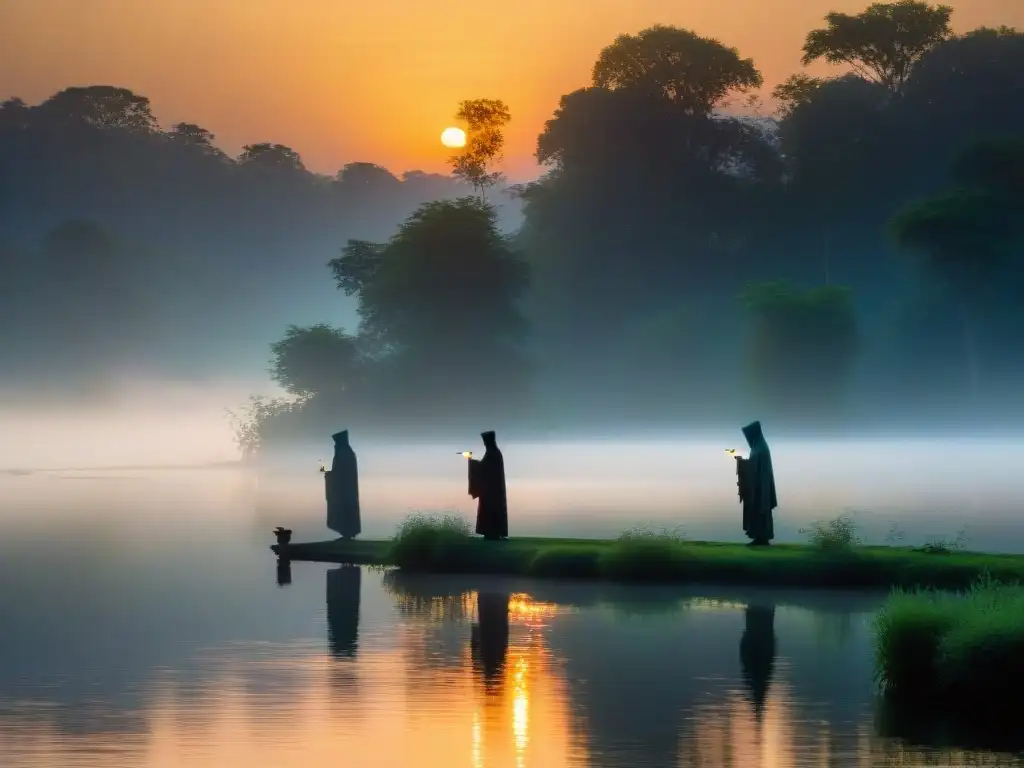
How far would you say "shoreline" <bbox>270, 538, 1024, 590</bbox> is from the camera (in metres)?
34.4

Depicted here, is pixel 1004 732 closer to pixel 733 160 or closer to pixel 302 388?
pixel 302 388

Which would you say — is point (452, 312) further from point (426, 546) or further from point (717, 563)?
point (717, 563)

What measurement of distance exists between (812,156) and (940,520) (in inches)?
3066

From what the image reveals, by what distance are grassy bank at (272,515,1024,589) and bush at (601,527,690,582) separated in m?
0.02

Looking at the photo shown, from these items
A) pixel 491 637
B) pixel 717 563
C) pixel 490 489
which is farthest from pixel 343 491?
pixel 491 637

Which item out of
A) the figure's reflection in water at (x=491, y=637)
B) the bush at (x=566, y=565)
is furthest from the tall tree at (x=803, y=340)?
the figure's reflection in water at (x=491, y=637)

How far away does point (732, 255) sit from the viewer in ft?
463

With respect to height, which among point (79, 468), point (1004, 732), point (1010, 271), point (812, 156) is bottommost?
point (1004, 732)

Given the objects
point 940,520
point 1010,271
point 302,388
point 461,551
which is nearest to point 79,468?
point 302,388

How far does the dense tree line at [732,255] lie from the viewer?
128 m

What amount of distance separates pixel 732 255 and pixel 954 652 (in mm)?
120161

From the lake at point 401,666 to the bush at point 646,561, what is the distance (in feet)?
3.41

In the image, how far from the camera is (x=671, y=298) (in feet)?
463

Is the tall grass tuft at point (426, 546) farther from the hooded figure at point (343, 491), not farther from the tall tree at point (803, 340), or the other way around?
the tall tree at point (803, 340)
